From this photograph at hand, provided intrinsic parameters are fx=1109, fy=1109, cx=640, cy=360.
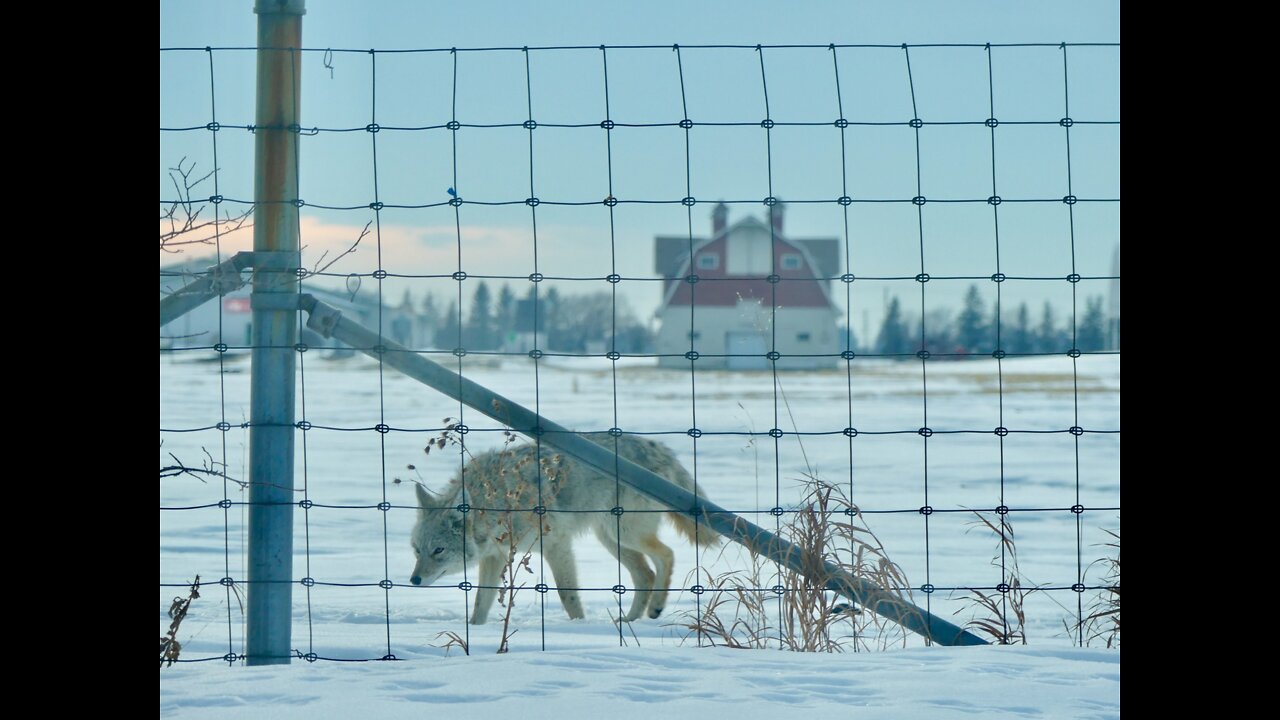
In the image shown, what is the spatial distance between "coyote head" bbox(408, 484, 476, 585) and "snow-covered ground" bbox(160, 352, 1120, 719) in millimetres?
184

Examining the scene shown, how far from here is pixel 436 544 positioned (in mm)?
6797

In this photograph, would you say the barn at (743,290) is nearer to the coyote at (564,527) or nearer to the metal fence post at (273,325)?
the coyote at (564,527)

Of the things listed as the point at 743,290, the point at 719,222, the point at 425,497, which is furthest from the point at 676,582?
the point at 719,222

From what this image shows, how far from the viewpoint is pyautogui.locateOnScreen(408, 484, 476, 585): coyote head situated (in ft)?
22.3

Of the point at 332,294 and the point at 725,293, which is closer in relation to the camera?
the point at 332,294

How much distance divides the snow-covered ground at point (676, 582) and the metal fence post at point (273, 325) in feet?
0.51

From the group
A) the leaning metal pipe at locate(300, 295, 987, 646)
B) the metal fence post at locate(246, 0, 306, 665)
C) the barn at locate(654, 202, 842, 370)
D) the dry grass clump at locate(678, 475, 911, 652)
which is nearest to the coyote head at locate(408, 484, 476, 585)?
the metal fence post at locate(246, 0, 306, 665)

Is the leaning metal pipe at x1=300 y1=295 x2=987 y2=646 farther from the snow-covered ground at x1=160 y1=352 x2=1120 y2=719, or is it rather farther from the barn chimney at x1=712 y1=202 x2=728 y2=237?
the barn chimney at x1=712 y1=202 x2=728 y2=237
